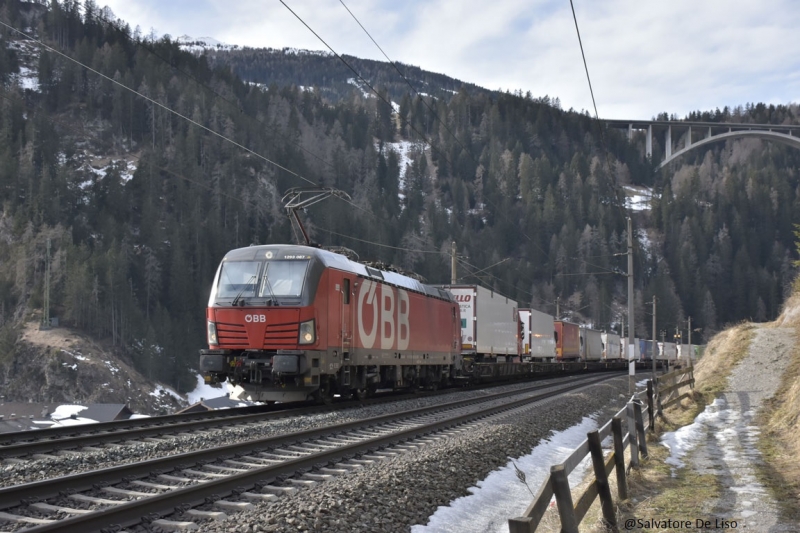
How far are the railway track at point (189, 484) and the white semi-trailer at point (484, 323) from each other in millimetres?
19313

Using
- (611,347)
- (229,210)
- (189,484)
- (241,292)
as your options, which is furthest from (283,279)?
(229,210)

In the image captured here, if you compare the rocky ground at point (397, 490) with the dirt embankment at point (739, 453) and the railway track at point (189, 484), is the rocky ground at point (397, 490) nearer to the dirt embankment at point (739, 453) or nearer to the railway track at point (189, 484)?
the railway track at point (189, 484)

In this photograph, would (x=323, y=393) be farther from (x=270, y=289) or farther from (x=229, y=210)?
(x=229, y=210)

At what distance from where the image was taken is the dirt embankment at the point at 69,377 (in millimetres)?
80438

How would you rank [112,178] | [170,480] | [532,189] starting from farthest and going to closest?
[532,189] → [112,178] → [170,480]

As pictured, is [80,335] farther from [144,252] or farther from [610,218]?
[610,218]

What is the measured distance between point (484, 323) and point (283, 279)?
1776 cm

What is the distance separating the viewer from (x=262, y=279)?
17.1 m

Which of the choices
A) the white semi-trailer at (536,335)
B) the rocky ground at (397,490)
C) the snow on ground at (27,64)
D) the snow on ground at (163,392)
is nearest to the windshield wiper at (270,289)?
the rocky ground at (397,490)

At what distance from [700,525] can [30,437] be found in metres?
9.66

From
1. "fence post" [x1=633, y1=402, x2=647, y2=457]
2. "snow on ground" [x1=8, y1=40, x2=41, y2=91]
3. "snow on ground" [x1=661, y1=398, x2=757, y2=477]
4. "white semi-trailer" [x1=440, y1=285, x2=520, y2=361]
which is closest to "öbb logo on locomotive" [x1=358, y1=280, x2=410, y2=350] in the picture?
"snow on ground" [x1=661, y1=398, x2=757, y2=477]

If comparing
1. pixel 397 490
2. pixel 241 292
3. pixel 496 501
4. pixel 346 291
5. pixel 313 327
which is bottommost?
pixel 496 501

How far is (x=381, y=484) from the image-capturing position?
352 inches

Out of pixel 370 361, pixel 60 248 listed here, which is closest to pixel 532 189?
pixel 60 248
